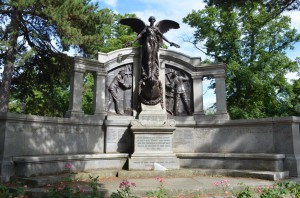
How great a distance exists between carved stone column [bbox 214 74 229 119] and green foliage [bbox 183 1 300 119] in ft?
36.5

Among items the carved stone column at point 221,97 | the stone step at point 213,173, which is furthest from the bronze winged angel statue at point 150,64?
the stone step at point 213,173

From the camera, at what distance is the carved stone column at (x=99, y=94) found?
35.7 ft

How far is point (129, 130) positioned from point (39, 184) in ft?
14.7

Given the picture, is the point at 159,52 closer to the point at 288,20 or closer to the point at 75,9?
the point at 75,9

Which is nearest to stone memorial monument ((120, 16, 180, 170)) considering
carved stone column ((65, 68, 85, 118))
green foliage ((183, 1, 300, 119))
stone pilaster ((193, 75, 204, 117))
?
stone pilaster ((193, 75, 204, 117))

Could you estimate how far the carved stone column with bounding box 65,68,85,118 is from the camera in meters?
10.4

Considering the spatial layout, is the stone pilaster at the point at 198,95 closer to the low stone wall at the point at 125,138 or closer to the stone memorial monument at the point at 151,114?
the low stone wall at the point at 125,138

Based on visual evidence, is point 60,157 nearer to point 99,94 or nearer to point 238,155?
point 99,94

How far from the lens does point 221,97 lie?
11.4 meters

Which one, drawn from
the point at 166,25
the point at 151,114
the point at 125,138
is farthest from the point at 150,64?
the point at 125,138

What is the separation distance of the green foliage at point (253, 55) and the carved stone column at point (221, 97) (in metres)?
11.1

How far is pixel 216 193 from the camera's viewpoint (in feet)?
21.3

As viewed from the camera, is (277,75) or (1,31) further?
(277,75)

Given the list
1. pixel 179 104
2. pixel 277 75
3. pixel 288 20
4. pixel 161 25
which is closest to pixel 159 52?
pixel 161 25
